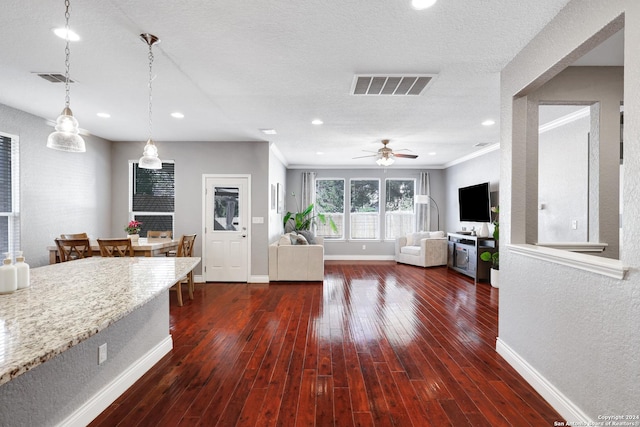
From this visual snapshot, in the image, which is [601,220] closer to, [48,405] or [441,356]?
[441,356]

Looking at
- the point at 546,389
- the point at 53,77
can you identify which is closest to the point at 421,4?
the point at 546,389

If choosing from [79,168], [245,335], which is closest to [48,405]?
[245,335]

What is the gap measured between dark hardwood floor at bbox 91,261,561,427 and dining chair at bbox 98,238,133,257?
3.15ft

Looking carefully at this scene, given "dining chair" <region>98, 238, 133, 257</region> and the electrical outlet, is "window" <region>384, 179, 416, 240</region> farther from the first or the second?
the electrical outlet

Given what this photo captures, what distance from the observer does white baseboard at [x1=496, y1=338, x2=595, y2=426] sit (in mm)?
1925

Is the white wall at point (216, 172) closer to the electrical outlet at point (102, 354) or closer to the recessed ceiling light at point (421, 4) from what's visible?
the electrical outlet at point (102, 354)

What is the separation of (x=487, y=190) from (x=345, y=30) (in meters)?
5.10

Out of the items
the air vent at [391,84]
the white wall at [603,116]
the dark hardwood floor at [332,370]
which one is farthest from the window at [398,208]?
the white wall at [603,116]

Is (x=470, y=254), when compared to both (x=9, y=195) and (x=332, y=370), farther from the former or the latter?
(x=9, y=195)

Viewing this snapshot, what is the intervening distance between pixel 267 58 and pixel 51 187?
398 centimetres

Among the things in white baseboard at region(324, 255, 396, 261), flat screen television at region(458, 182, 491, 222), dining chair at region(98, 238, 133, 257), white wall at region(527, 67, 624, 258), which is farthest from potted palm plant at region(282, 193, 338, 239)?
white wall at region(527, 67, 624, 258)

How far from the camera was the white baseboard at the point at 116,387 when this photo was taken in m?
1.91

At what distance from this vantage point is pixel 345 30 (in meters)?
2.28

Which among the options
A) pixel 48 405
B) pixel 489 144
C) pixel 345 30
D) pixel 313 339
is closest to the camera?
pixel 48 405
